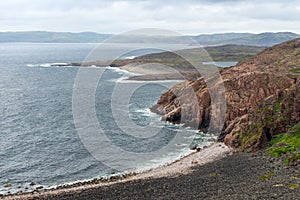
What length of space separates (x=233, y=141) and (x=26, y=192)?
3936 centimetres

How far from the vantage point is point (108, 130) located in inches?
3359

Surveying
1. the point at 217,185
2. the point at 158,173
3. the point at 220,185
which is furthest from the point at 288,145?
the point at 158,173

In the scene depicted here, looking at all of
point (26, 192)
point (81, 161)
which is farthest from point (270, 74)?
point (26, 192)

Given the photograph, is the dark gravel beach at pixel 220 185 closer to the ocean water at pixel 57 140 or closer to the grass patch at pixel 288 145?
the grass patch at pixel 288 145

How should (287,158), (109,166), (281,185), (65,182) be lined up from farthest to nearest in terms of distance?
(109,166), (65,182), (287,158), (281,185)

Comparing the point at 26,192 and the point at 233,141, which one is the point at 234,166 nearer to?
the point at 233,141

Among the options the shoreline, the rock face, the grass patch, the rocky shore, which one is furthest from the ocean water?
the grass patch

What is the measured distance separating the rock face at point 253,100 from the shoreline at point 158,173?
462 centimetres

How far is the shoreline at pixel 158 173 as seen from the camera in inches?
1983

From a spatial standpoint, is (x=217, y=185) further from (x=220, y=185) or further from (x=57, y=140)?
(x=57, y=140)

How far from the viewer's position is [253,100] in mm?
78812

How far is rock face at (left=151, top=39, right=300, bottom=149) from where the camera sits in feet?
208

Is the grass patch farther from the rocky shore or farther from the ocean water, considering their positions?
the ocean water

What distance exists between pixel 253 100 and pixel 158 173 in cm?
3462
